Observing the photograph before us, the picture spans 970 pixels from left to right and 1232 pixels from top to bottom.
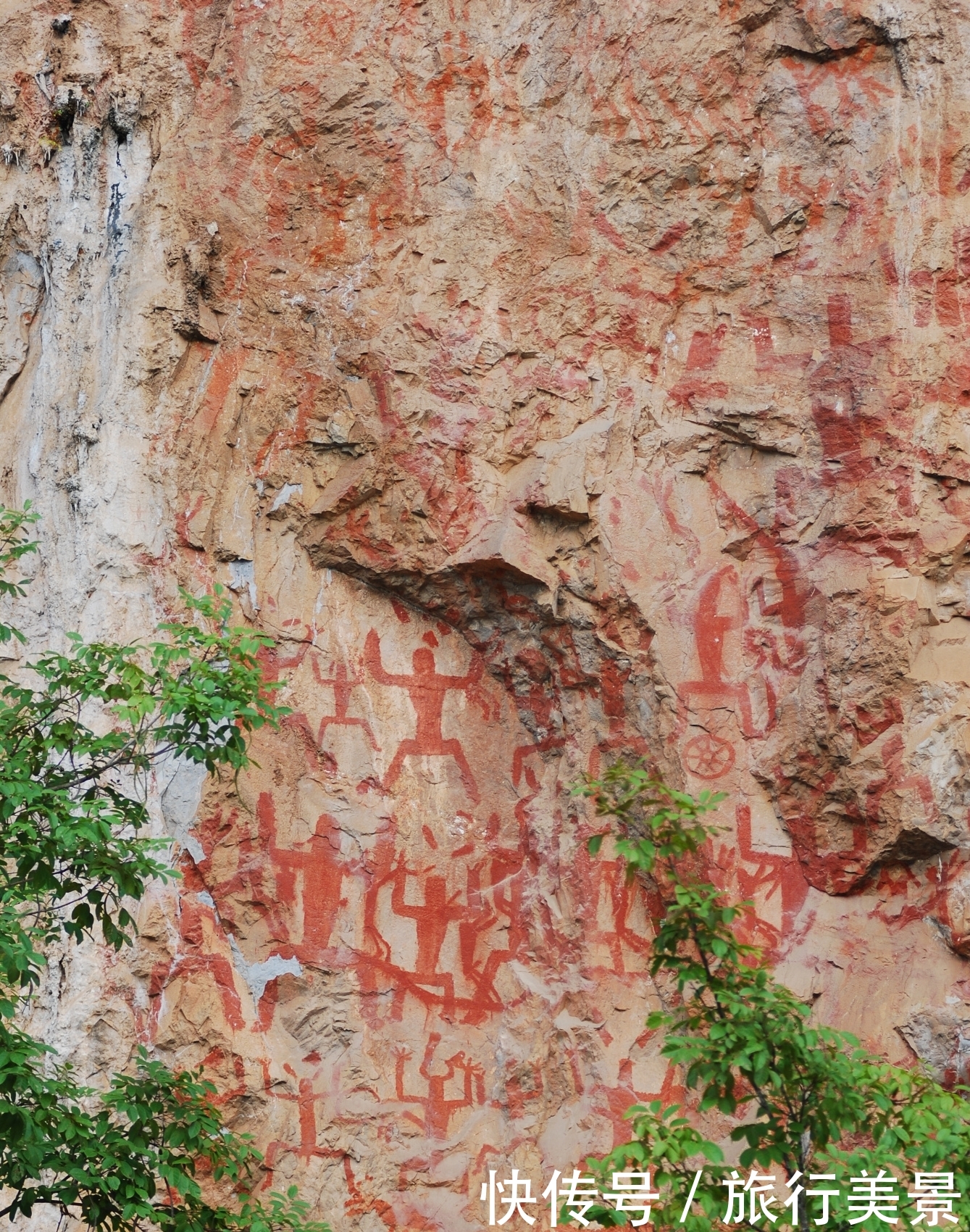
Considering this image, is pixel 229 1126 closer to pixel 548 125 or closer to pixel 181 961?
pixel 181 961

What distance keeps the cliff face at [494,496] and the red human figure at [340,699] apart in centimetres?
3

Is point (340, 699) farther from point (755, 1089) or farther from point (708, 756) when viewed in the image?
point (755, 1089)

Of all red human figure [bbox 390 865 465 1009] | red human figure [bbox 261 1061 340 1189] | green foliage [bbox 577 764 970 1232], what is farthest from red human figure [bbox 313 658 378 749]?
green foliage [bbox 577 764 970 1232]

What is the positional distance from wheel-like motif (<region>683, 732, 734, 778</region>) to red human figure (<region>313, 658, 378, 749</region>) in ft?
5.65

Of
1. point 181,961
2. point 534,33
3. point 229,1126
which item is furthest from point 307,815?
point 534,33

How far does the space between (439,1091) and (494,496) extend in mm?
3187

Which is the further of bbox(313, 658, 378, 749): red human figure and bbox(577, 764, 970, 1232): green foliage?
bbox(313, 658, 378, 749): red human figure

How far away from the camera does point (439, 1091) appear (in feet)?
25.6

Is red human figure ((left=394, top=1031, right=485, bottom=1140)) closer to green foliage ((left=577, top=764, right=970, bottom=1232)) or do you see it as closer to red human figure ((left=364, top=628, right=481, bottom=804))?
red human figure ((left=364, top=628, right=481, bottom=804))

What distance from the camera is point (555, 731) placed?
823 cm

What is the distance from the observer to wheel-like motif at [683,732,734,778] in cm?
784

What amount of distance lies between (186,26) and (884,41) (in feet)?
13.4

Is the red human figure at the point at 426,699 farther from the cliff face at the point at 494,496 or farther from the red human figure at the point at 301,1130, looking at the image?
the red human figure at the point at 301,1130

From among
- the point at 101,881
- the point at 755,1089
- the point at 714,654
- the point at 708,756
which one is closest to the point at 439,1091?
the point at 708,756
